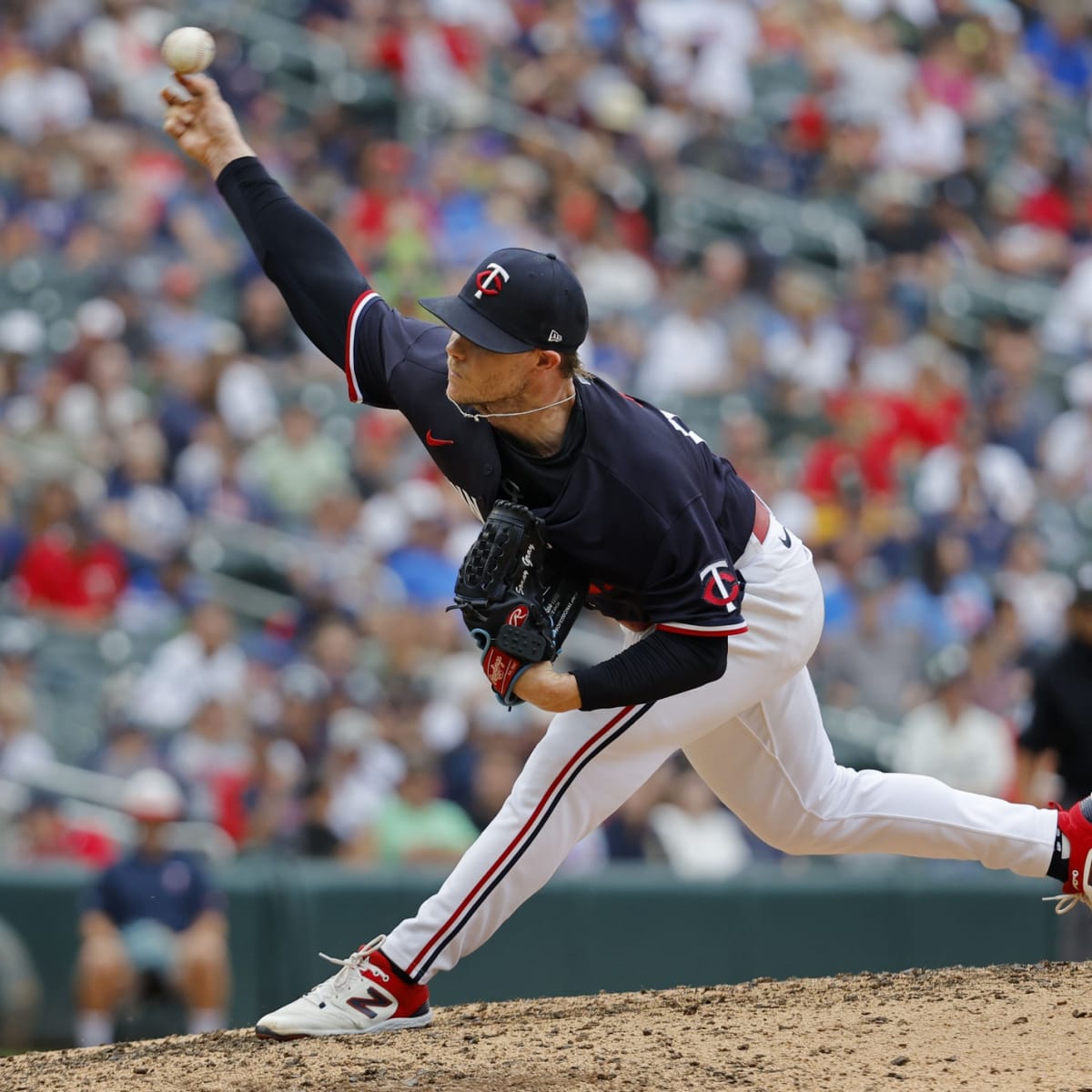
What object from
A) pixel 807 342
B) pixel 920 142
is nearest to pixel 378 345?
pixel 807 342

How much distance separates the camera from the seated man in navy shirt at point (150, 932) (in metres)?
7.23

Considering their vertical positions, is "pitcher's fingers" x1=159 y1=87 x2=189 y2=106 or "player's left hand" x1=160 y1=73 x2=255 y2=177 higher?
"pitcher's fingers" x1=159 y1=87 x2=189 y2=106

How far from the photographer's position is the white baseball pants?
409 cm

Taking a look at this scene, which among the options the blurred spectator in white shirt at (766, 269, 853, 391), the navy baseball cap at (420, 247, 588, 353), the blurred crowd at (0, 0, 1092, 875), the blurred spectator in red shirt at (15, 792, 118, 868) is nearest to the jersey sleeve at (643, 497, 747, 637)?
the navy baseball cap at (420, 247, 588, 353)

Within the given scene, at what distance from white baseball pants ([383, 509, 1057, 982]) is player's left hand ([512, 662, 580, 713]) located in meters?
0.23

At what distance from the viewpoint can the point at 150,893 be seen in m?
7.25

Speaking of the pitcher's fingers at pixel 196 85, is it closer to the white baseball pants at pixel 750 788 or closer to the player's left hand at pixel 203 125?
the player's left hand at pixel 203 125

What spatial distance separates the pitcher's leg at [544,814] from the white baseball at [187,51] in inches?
67.8

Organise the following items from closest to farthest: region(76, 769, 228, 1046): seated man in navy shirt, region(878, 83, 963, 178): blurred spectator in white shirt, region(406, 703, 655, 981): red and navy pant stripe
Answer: region(406, 703, 655, 981): red and navy pant stripe
region(76, 769, 228, 1046): seated man in navy shirt
region(878, 83, 963, 178): blurred spectator in white shirt

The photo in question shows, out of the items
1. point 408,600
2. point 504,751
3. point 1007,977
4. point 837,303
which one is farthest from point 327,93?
point 1007,977

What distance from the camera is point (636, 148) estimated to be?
12781mm

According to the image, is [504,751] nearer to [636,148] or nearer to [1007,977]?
[1007,977]

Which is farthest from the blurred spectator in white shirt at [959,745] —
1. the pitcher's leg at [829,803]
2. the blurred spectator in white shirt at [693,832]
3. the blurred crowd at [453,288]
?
the pitcher's leg at [829,803]

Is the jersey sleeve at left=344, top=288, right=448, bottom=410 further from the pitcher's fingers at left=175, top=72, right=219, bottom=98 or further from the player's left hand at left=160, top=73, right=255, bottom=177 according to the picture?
the pitcher's fingers at left=175, top=72, right=219, bottom=98
